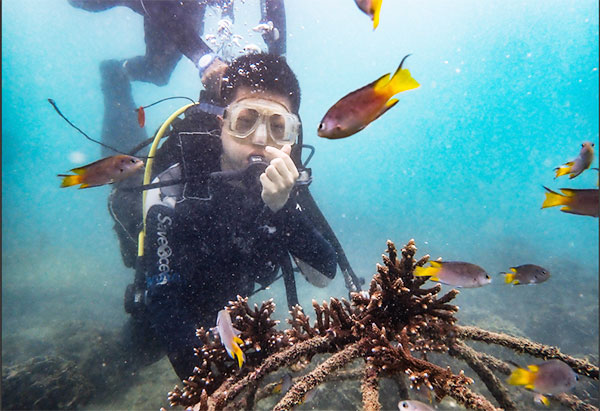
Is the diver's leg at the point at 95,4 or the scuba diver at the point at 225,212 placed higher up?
the diver's leg at the point at 95,4

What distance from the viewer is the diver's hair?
4055 mm

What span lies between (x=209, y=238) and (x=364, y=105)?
3.18m

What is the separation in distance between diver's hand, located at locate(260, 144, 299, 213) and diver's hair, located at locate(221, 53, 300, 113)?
1.52m

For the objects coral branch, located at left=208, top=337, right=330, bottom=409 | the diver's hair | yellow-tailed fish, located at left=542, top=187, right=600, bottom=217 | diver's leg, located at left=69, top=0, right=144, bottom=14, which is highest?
diver's leg, located at left=69, top=0, right=144, bottom=14

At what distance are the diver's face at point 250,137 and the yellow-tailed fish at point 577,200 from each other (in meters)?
2.88

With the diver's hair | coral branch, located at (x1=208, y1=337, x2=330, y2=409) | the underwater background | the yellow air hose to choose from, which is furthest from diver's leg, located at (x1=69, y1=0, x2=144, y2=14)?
coral branch, located at (x1=208, y1=337, x2=330, y2=409)

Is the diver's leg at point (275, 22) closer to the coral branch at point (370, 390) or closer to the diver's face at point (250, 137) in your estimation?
the diver's face at point (250, 137)

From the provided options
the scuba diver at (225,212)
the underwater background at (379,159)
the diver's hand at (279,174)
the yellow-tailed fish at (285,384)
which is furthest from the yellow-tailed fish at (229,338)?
the underwater background at (379,159)

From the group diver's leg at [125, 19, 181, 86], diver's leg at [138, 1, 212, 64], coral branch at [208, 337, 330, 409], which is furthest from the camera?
diver's leg at [125, 19, 181, 86]

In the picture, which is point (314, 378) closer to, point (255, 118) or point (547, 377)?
point (547, 377)

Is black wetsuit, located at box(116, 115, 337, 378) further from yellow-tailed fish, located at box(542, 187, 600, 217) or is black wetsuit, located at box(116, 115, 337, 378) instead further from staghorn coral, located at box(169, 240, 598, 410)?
yellow-tailed fish, located at box(542, 187, 600, 217)

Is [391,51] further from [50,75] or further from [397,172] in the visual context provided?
[50,75]

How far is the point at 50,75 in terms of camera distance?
9331cm

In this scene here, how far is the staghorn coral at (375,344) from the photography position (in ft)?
6.09
